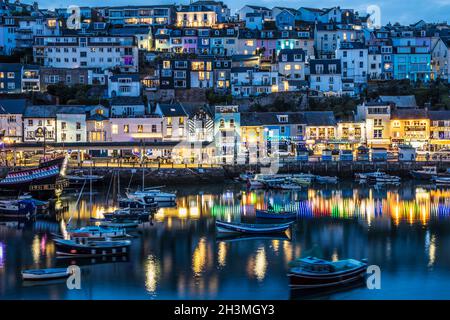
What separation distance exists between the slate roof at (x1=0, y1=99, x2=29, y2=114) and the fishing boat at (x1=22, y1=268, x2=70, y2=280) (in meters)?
26.7

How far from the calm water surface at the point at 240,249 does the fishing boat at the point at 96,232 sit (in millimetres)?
667

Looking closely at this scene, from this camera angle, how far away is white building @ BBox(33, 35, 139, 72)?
53.5 meters

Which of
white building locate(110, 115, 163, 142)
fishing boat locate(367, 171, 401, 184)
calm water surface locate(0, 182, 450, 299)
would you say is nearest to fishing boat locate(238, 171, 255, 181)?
calm water surface locate(0, 182, 450, 299)

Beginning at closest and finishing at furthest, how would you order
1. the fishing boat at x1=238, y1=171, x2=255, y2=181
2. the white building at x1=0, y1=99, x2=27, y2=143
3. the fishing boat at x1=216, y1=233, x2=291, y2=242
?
1. the fishing boat at x1=216, y1=233, x2=291, y2=242
2. the fishing boat at x1=238, y1=171, x2=255, y2=181
3. the white building at x1=0, y1=99, x2=27, y2=143

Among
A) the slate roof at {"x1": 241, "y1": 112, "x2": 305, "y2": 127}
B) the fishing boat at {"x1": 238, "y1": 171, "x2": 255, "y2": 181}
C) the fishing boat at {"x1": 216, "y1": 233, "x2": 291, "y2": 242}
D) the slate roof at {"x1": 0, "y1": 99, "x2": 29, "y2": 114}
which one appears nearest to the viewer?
the fishing boat at {"x1": 216, "y1": 233, "x2": 291, "y2": 242}

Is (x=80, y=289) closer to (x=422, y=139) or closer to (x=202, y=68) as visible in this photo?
(x=422, y=139)

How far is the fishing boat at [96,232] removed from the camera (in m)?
22.0

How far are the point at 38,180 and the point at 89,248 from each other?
1184cm

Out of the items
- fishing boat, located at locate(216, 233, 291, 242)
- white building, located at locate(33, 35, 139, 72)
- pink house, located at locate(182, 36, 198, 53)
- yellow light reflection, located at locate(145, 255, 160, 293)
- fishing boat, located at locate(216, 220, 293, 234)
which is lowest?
yellow light reflection, located at locate(145, 255, 160, 293)

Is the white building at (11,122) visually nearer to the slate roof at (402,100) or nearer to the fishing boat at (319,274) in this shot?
the slate roof at (402,100)

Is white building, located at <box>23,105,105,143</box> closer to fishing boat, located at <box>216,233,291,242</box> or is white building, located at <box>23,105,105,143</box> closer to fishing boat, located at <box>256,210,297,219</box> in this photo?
fishing boat, located at <box>256,210,297,219</box>

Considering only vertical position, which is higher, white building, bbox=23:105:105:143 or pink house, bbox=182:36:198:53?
pink house, bbox=182:36:198:53

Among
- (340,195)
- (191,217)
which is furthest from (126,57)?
(191,217)

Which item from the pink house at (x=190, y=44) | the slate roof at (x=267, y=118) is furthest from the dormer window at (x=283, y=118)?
the pink house at (x=190, y=44)
